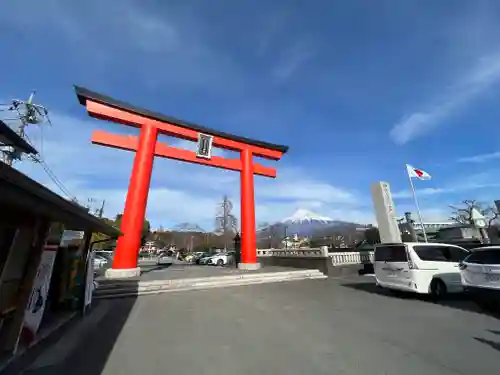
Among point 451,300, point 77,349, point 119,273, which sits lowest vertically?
point 77,349

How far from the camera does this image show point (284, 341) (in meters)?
4.75

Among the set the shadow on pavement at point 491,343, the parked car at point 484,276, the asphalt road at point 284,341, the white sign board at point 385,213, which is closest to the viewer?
the asphalt road at point 284,341

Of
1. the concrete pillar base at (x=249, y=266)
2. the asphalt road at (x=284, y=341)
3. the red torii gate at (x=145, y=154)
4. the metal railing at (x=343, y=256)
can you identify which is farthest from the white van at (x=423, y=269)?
the red torii gate at (x=145, y=154)

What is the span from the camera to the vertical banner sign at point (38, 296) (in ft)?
15.2

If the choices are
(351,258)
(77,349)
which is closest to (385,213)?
(351,258)

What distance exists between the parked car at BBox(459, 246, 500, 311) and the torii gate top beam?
1472 centimetres

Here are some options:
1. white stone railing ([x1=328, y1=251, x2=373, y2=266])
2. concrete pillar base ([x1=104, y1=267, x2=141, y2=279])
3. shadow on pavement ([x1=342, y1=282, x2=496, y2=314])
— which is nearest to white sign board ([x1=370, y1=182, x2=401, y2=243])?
white stone railing ([x1=328, y1=251, x2=373, y2=266])

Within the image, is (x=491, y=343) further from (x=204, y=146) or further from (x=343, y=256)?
(x=204, y=146)

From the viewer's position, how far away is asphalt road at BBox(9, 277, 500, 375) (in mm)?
3668

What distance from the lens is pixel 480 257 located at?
22.4ft

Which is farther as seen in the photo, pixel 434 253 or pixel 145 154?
pixel 145 154

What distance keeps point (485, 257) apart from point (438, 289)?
209 centimetres

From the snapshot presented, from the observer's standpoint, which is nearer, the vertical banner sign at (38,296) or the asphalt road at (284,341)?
the asphalt road at (284,341)

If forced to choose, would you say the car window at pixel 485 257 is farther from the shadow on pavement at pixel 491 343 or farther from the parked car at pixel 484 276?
the shadow on pavement at pixel 491 343
